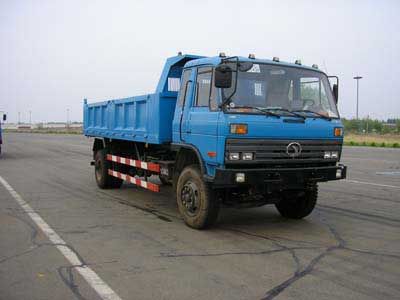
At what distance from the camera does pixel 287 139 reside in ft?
21.7

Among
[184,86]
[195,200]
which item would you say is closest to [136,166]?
[184,86]

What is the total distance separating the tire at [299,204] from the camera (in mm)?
7734

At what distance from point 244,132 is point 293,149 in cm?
90

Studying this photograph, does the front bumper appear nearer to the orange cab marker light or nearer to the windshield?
the orange cab marker light

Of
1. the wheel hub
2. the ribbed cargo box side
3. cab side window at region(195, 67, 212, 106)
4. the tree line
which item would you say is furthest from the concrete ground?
the tree line

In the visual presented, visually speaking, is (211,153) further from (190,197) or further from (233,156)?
(190,197)

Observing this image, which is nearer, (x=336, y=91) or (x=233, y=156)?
(x=233, y=156)

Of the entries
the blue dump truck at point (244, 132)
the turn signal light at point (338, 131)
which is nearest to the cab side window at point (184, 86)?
the blue dump truck at point (244, 132)

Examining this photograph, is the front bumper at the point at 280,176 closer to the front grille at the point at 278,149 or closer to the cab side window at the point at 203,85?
the front grille at the point at 278,149

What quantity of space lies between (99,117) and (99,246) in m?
6.27

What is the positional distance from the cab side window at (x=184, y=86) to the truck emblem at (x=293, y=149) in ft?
6.42

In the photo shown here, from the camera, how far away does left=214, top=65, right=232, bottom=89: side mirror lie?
6.22 metres

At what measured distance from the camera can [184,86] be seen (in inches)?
301

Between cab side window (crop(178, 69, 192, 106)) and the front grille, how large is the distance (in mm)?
1656
